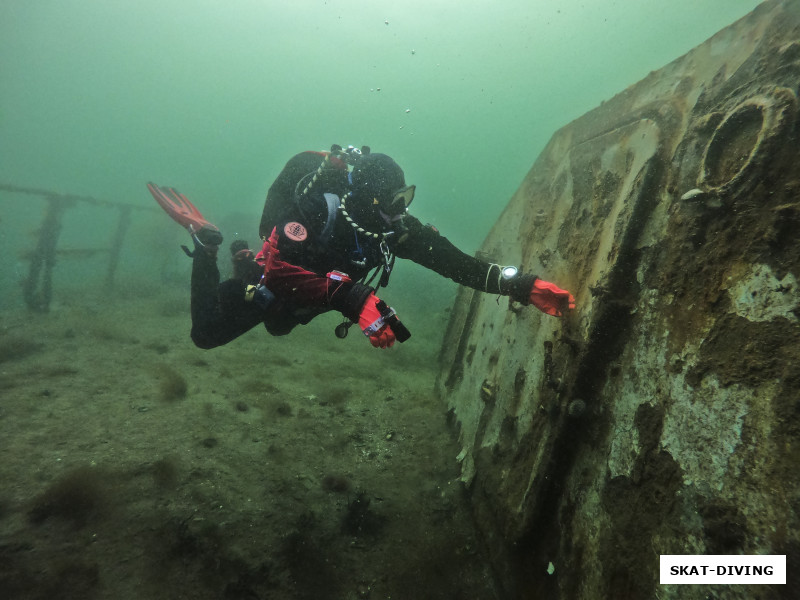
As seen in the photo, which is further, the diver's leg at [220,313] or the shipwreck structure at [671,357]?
the diver's leg at [220,313]

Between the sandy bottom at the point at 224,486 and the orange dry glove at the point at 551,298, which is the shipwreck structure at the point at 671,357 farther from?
the sandy bottom at the point at 224,486

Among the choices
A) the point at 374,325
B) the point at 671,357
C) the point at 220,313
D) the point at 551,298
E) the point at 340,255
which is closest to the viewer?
the point at 671,357

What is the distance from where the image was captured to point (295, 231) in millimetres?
2865

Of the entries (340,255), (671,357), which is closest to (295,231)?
(340,255)

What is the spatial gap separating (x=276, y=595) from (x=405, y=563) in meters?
0.90

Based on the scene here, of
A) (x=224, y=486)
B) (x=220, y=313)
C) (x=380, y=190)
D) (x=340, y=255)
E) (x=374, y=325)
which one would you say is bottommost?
(x=224, y=486)

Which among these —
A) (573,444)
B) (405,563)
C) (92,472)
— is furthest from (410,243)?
(92,472)

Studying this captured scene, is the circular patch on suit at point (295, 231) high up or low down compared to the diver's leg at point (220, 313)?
up

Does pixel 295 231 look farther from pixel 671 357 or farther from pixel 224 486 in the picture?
pixel 671 357

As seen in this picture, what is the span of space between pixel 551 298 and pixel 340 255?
5.51 ft

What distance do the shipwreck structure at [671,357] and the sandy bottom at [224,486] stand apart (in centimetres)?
86

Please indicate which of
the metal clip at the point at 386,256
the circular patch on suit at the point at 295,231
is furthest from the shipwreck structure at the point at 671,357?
the circular patch on suit at the point at 295,231

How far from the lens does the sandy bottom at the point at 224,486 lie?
2404mm

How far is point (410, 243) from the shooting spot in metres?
3.02
